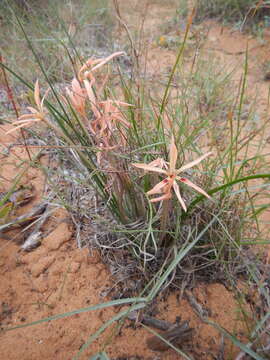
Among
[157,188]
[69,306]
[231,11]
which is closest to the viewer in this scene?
[157,188]

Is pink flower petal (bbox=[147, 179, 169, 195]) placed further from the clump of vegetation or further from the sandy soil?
the clump of vegetation

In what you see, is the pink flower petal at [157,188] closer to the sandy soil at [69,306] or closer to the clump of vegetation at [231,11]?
the sandy soil at [69,306]

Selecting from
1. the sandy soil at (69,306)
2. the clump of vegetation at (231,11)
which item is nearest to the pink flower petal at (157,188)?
the sandy soil at (69,306)

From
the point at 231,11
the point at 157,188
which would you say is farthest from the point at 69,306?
the point at 231,11

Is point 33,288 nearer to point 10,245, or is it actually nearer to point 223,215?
point 10,245

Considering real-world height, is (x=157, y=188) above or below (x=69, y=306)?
above

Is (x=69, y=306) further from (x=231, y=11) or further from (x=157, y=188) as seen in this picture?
(x=231, y=11)

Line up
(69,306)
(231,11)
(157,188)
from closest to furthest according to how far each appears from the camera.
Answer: (157,188), (69,306), (231,11)

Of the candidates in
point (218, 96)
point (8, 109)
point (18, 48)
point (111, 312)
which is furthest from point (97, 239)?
point (18, 48)

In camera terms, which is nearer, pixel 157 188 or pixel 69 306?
pixel 157 188
